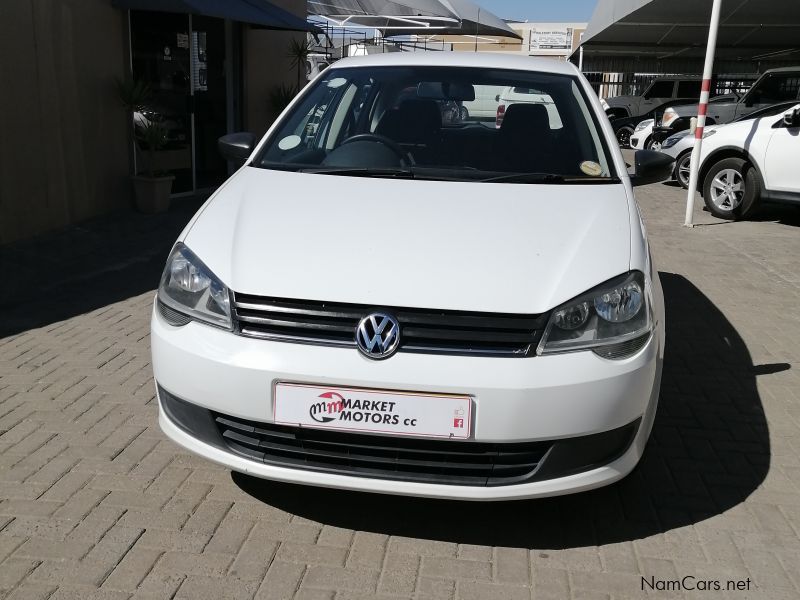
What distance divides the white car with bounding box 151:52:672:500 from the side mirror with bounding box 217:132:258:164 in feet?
3.46

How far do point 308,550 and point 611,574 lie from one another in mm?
1015

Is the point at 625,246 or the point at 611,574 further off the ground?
the point at 625,246

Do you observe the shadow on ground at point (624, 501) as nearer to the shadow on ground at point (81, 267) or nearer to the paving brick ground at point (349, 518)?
the paving brick ground at point (349, 518)

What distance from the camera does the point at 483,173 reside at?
12.1ft

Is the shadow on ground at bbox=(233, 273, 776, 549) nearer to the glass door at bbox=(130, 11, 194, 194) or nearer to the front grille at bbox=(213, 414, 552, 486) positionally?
the front grille at bbox=(213, 414, 552, 486)

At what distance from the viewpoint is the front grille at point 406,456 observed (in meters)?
2.61

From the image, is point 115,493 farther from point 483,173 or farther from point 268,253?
point 483,173

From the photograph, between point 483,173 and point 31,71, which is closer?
point 483,173

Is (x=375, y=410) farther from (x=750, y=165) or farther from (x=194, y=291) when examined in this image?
(x=750, y=165)

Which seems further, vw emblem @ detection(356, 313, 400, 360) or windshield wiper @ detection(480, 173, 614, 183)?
windshield wiper @ detection(480, 173, 614, 183)

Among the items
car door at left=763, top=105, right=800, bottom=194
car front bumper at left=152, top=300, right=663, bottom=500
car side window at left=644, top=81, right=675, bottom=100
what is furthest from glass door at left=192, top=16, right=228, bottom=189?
car side window at left=644, top=81, right=675, bottom=100

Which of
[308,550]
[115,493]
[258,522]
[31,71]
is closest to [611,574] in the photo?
[308,550]

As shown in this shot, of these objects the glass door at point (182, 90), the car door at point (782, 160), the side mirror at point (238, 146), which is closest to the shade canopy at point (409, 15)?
the glass door at point (182, 90)

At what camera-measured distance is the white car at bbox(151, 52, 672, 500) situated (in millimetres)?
2549
